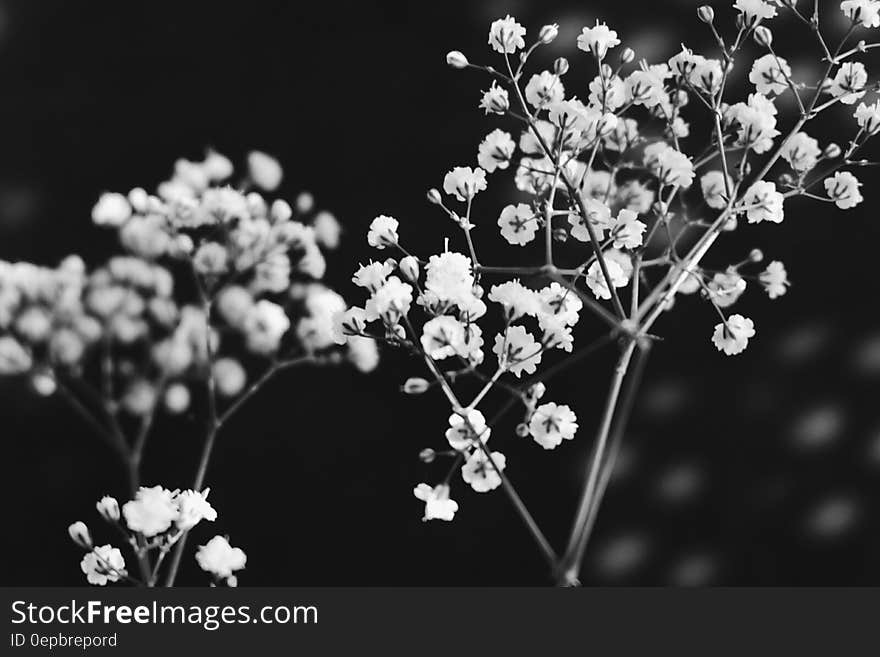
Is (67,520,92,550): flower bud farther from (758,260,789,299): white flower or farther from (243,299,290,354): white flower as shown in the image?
(758,260,789,299): white flower

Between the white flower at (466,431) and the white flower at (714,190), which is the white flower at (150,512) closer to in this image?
the white flower at (466,431)

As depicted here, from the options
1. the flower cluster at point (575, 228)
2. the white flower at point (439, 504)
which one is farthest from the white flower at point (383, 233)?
the white flower at point (439, 504)

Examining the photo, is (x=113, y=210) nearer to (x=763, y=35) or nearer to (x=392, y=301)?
(x=392, y=301)

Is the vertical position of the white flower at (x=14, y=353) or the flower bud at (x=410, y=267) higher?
the white flower at (x=14, y=353)

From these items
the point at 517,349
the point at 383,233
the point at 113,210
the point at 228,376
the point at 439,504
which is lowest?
the point at 439,504

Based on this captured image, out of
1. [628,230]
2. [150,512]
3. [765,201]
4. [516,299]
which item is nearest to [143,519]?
[150,512]

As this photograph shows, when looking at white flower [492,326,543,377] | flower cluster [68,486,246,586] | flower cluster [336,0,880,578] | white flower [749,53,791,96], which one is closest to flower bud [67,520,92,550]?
flower cluster [68,486,246,586]
